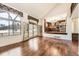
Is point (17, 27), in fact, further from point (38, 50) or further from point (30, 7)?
point (38, 50)

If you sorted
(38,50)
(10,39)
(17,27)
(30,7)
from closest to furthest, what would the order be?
(38,50), (10,39), (17,27), (30,7)

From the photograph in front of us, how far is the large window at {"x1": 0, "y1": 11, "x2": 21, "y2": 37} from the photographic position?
21.5 ft

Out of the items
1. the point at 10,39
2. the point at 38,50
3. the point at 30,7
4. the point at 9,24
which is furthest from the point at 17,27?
the point at 38,50

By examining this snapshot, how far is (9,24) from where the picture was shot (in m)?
7.08

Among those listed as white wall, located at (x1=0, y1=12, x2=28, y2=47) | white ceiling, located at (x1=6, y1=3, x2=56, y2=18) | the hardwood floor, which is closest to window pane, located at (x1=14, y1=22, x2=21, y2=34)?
white wall, located at (x1=0, y1=12, x2=28, y2=47)

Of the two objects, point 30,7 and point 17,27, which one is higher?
point 30,7

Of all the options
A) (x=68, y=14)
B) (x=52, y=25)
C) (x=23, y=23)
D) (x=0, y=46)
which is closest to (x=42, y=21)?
(x=52, y=25)

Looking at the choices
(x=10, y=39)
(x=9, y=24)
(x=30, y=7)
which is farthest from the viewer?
(x=30, y=7)

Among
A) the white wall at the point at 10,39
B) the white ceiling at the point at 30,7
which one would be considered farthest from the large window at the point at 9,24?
the white ceiling at the point at 30,7

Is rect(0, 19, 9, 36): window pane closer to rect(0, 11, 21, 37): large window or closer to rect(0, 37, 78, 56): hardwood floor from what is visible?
rect(0, 11, 21, 37): large window

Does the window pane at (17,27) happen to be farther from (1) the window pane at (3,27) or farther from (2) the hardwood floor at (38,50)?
(2) the hardwood floor at (38,50)

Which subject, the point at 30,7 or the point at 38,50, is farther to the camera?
the point at 30,7

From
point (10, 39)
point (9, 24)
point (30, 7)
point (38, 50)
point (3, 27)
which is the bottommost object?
point (38, 50)

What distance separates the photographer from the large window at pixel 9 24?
6.56 m
